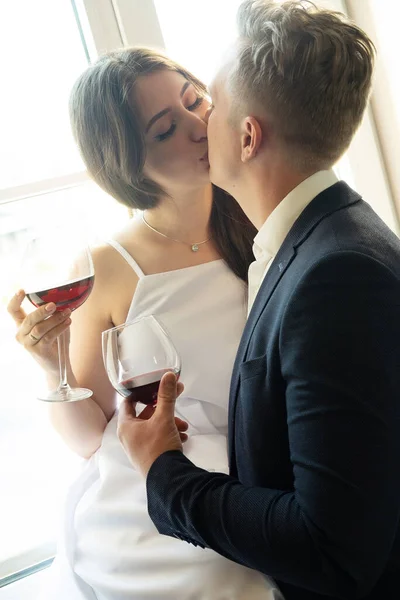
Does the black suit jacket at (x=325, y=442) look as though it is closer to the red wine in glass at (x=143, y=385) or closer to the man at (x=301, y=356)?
the man at (x=301, y=356)

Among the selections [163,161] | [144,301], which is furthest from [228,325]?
[163,161]

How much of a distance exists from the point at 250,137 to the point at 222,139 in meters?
0.10

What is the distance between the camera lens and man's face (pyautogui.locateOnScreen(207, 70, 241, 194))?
50.1 inches

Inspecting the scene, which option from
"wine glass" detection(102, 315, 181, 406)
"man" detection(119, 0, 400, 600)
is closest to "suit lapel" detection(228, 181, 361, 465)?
"man" detection(119, 0, 400, 600)

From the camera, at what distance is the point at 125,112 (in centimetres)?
158

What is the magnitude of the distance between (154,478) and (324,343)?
0.37m

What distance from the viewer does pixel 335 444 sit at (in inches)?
35.3

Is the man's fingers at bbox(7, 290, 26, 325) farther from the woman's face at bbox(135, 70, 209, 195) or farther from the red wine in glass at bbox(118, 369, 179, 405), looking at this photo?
the woman's face at bbox(135, 70, 209, 195)

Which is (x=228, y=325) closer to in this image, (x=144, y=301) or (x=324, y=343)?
(x=144, y=301)

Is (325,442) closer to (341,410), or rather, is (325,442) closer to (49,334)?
(341,410)

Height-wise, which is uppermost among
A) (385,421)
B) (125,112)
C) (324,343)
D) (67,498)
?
(125,112)

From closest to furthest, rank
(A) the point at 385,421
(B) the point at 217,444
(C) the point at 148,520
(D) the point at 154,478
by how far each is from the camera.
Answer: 1. (A) the point at 385,421
2. (D) the point at 154,478
3. (C) the point at 148,520
4. (B) the point at 217,444

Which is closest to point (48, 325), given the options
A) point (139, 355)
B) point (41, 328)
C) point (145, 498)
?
point (41, 328)

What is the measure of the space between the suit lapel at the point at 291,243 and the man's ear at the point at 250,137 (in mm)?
157
